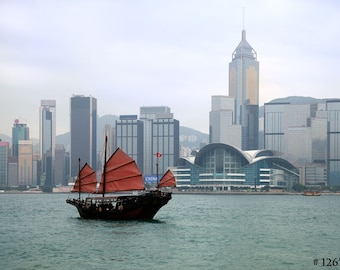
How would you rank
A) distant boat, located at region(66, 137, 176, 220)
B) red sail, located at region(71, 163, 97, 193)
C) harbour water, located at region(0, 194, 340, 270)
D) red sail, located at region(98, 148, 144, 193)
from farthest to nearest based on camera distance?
red sail, located at region(71, 163, 97, 193) < red sail, located at region(98, 148, 144, 193) < distant boat, located at region(66, 137, 176, 220) < harbour water, located at region(0, 194, 340, 270)

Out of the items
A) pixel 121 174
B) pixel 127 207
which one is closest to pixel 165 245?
pixel 127 207

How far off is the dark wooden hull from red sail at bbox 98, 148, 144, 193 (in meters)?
1.41

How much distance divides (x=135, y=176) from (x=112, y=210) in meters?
5.09

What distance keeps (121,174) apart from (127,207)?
175 inches

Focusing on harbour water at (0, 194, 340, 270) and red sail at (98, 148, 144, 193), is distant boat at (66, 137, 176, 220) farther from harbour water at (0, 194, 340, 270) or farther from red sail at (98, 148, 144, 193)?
harbour water at (0, 194, 340, 270)

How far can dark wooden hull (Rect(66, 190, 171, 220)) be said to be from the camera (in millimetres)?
81375

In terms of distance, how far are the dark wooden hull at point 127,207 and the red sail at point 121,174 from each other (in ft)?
4.63

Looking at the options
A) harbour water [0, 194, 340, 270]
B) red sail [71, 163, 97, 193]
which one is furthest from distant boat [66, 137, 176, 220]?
red sail [71, 163, 97, 193]

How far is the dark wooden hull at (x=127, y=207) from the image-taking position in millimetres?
81375

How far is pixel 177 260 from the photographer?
49500 millimetres

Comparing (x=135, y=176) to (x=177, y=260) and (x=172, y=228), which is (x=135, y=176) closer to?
(x=172, y=228)

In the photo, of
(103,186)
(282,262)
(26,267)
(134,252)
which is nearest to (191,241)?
(134,252)

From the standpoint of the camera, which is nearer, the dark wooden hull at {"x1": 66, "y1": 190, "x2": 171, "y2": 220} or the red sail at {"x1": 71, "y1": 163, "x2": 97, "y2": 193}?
the dark wooden hull at {"x1": 66, "y1": 190, "x2": 171, "y2": 220}

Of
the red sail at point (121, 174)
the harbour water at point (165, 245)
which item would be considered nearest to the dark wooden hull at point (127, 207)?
the red sail at point (121, 174)
